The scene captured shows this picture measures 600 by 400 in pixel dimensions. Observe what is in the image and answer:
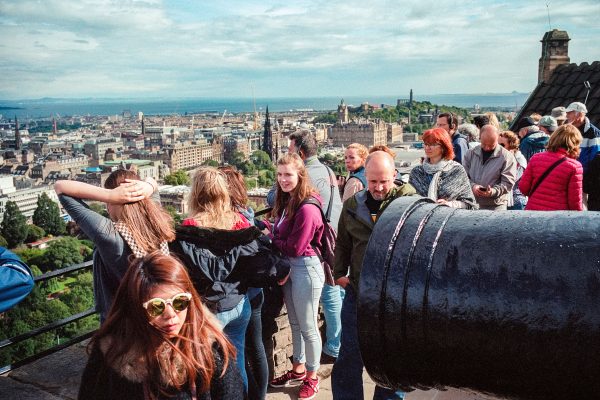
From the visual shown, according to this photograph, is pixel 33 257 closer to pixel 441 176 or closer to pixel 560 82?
pixel 560 82

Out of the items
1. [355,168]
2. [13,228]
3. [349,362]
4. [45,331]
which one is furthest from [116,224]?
[13,228]

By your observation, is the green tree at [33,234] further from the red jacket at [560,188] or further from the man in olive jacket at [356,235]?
the man in olive jacket at [356,235]

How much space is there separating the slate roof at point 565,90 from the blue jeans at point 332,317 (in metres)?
3.45

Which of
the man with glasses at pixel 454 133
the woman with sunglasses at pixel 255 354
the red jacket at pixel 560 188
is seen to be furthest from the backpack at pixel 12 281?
the man with glasses at pixel 454 133

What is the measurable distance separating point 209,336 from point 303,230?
884 millimetres

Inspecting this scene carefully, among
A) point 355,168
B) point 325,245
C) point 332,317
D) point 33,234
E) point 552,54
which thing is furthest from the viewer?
point 33,234

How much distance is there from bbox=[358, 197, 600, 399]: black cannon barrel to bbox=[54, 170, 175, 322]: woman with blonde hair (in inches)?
35.3

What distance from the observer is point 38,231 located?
40188 millimetres

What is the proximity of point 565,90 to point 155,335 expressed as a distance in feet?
17.9

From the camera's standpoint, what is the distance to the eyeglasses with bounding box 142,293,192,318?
1.17 meters

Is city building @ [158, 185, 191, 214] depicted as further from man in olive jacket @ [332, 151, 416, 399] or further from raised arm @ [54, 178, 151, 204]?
raised arm @ [54, 178, 151, 204]

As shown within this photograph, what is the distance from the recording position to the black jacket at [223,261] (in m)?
1.75

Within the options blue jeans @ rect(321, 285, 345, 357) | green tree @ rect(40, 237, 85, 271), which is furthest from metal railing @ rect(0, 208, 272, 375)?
green tree @ rect(40, 237, 85, 271)

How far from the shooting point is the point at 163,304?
1176 mm
